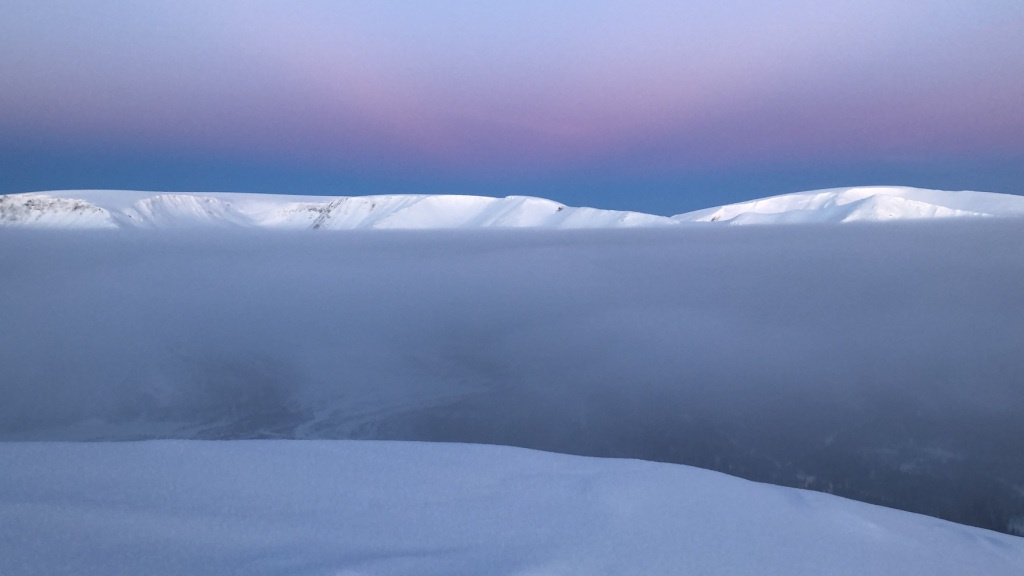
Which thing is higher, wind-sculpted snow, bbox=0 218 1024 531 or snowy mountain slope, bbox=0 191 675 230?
snowy mountain slope, bbox=0 191 675 230

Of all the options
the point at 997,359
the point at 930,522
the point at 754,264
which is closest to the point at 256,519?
the point at 930,522

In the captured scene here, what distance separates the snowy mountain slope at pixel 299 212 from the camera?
126625 mm

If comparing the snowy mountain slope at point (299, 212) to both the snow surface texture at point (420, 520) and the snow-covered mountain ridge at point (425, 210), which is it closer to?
the snow-covered mountain ridge at point (425, 210)

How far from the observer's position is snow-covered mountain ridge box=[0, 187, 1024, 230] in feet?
349

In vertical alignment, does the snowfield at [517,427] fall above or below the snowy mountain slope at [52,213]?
below

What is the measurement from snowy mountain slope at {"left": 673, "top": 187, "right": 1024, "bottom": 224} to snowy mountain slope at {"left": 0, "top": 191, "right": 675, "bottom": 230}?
18175 mm

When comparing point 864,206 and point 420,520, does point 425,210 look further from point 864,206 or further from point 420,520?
point 420,520

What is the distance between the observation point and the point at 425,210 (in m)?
142

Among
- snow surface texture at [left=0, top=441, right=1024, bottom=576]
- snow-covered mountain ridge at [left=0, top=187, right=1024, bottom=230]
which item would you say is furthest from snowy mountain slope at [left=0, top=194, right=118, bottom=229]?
snow surface texture at [left=0, top=441, right=1024, bottom=576]

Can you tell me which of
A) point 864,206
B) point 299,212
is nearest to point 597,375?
point 864,206

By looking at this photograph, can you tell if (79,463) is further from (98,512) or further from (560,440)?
(560,440)

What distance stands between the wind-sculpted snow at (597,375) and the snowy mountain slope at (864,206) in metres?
93.5

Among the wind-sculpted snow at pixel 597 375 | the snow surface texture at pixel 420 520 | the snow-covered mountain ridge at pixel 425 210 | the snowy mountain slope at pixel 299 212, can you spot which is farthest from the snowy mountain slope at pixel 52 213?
the snow surface texture at pixel 420 520

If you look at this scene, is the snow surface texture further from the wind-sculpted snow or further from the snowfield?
the wind-sculpted snow
